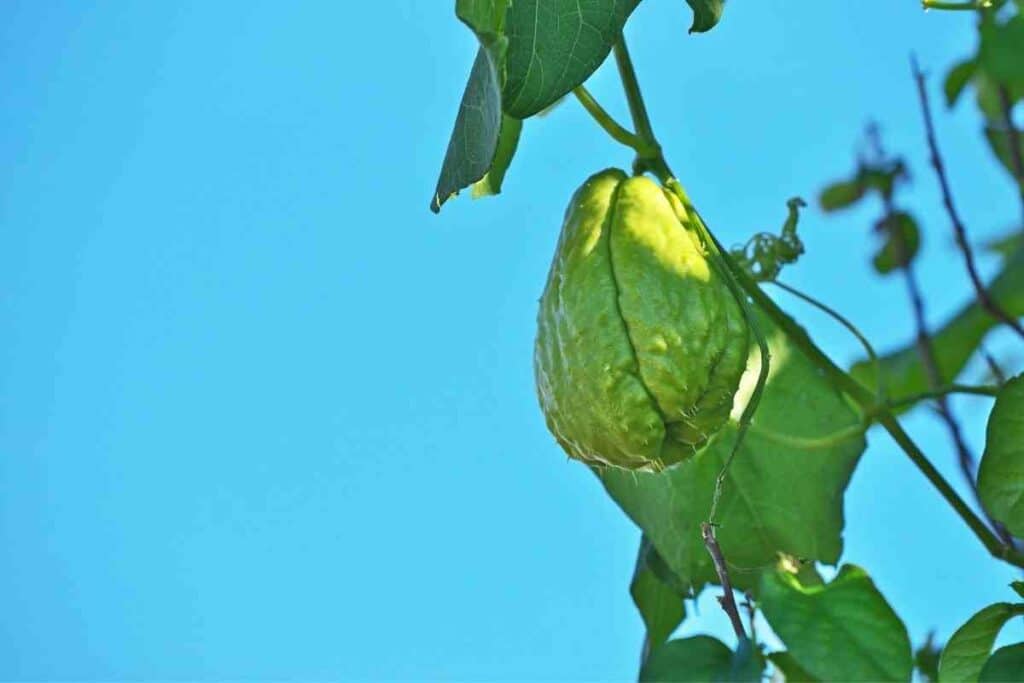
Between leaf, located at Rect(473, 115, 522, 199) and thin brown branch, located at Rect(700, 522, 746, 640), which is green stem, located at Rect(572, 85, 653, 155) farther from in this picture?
thin brown branch, located at Rect(700, 522, 746, 640)

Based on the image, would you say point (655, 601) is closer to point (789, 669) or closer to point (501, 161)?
point (789, 669)

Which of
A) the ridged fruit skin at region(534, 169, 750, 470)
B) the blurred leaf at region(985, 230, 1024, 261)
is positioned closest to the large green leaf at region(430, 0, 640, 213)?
the ridged fruit skin at region(534, 169, 750, 470)

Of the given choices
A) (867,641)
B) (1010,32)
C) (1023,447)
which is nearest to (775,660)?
(867,641)

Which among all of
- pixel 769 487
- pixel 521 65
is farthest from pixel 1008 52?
pixel 769 487

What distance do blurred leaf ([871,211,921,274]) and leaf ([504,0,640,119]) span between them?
1.13 metres

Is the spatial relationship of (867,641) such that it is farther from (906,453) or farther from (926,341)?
(926,341)

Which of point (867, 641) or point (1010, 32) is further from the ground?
point (1010, 32)

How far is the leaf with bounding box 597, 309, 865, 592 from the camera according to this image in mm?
1395

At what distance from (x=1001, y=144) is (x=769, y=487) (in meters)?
0.62

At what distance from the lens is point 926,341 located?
1.80 m

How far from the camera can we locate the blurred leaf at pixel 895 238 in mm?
2035

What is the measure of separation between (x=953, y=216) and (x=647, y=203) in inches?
23.0

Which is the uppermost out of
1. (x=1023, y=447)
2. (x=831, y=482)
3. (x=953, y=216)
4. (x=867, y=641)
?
(x=953, y=216)

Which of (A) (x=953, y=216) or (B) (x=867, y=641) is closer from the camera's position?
(B) (x=867, y=641)
